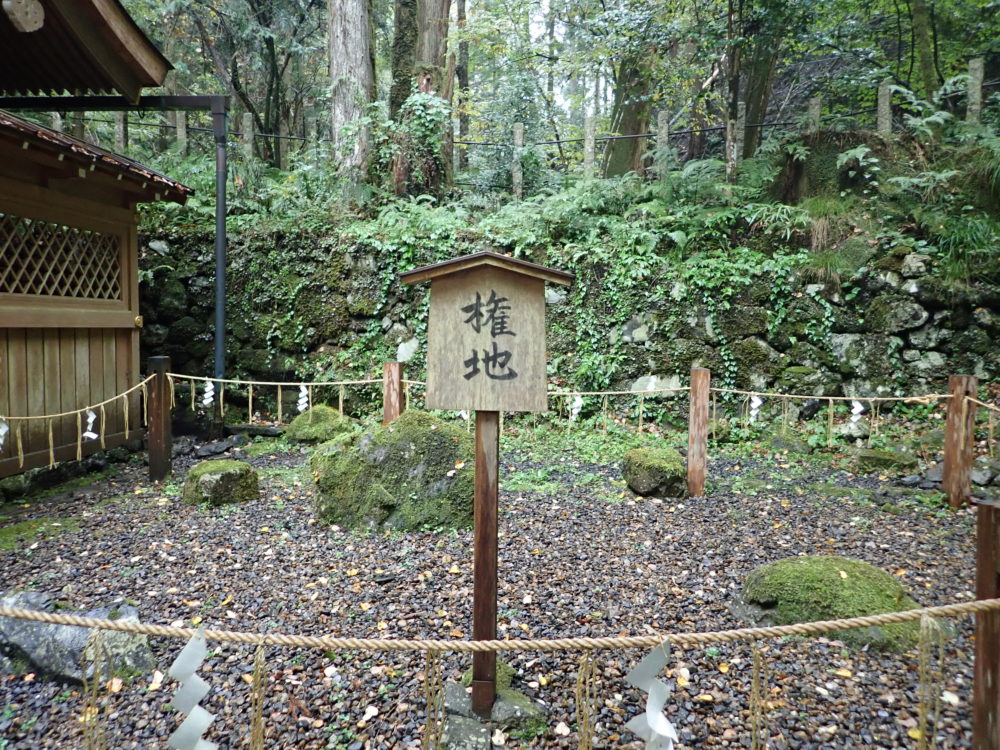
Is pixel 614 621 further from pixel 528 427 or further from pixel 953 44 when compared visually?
pixel 953 44

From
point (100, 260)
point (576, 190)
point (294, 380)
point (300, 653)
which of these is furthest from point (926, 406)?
point (100, 260)

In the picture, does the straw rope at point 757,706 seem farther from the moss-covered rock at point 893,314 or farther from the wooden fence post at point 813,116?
the wooden fence post at point 813,116

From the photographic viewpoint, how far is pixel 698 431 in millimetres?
5730

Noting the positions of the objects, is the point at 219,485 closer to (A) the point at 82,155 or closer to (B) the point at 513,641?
(A) the point at 82,155

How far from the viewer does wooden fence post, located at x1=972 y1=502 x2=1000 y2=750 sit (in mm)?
2250

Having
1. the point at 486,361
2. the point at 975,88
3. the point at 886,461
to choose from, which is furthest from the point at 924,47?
the point at 486,361

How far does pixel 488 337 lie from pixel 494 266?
33cm

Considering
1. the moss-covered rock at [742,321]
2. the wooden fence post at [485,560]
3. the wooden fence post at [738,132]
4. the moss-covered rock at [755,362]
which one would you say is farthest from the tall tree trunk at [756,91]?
the wooden fence post at [485,560]

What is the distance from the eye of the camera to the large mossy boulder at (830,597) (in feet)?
10.8

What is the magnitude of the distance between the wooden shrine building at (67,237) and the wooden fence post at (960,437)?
25.8 feet

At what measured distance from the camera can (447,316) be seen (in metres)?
2.83

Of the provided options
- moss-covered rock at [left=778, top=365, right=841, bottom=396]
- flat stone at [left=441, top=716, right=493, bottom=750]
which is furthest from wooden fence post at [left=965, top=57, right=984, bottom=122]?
flat stone at [left=441, top=716, right=493, bottom=750]

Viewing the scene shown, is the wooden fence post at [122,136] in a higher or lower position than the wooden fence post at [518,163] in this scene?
higher

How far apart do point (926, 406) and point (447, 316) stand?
7440mm
